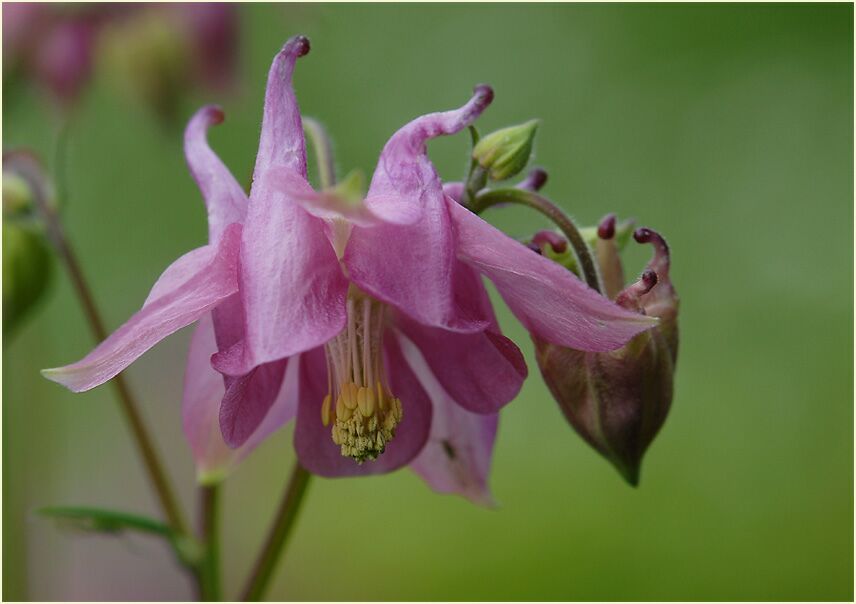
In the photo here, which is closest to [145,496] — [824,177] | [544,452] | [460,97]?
[544,452]

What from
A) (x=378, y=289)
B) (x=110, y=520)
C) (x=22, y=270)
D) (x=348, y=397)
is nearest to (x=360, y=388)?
(x=348, y=397)

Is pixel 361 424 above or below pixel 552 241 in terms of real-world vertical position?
below

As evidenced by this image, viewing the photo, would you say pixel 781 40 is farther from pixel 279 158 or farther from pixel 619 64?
pixel 279 158

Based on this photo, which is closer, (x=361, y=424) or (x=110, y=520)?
(x=361, y=424)

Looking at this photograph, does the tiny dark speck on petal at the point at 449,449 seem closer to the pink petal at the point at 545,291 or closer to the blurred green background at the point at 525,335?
the pink petal at the point at 545,291

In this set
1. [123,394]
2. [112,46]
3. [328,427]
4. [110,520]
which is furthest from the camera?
[112,46]

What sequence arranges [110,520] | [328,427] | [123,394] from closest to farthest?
[328,427] → [110,520] → [123,394]

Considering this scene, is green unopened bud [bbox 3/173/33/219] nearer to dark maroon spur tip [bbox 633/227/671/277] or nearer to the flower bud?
the flower bud

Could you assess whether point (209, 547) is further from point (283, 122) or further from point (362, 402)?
point (283, 122)
